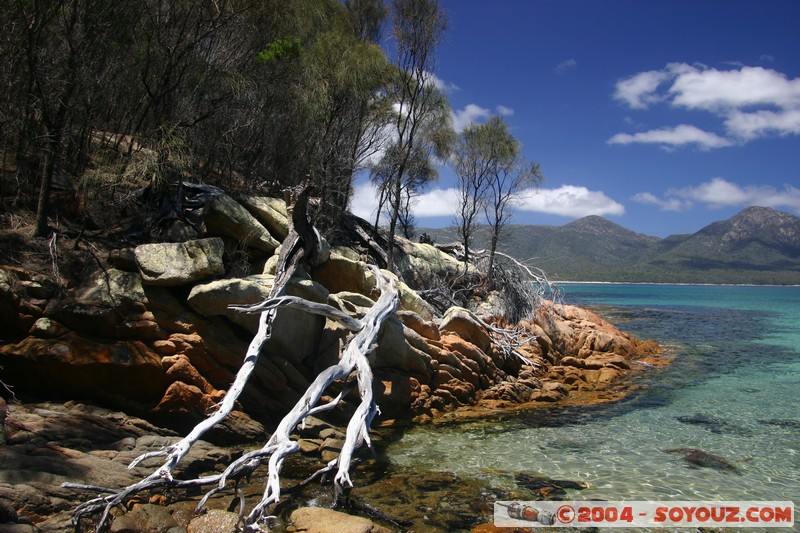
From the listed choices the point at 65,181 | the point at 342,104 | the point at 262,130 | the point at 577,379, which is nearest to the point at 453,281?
the point at 577,379

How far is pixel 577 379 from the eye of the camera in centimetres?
1409

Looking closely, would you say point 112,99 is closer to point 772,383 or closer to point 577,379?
point 577,379

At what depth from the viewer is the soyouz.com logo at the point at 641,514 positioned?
6.12 metres

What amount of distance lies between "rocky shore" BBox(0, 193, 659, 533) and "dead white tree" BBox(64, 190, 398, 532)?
303 millimetres

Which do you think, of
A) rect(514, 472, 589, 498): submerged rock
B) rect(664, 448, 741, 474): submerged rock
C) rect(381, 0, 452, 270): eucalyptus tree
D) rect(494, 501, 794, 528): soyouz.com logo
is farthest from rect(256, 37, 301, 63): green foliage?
rect(664, 448, 741, 474): submerged rock

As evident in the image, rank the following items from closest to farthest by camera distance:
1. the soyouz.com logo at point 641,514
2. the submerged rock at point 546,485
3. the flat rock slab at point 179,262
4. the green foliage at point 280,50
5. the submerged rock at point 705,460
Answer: the soyouz.com logo at point 641,514
the submerged rock at point 546,485
the submerged rock at point 705,460
the flat rock slab at point 179,262
the green foliage at point 280,50

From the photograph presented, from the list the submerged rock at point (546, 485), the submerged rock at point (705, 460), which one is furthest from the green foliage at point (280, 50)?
the submerged rock at point (705, 460)

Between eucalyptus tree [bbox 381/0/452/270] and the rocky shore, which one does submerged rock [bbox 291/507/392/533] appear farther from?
eucalyptus tree [bbox 381/0/452/270]

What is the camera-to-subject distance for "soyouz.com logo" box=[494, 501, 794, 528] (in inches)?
241

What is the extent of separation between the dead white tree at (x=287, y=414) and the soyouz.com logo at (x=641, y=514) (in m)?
2.15

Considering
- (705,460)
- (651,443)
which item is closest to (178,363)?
(651,443)

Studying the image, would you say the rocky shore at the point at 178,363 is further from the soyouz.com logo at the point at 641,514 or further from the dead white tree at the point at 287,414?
the soyouz.com logo at the point at 641,514

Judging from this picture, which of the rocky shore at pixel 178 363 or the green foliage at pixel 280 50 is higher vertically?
the green foliage at pixel 280 50

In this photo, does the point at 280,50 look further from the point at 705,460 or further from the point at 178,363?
the point at 705,460
